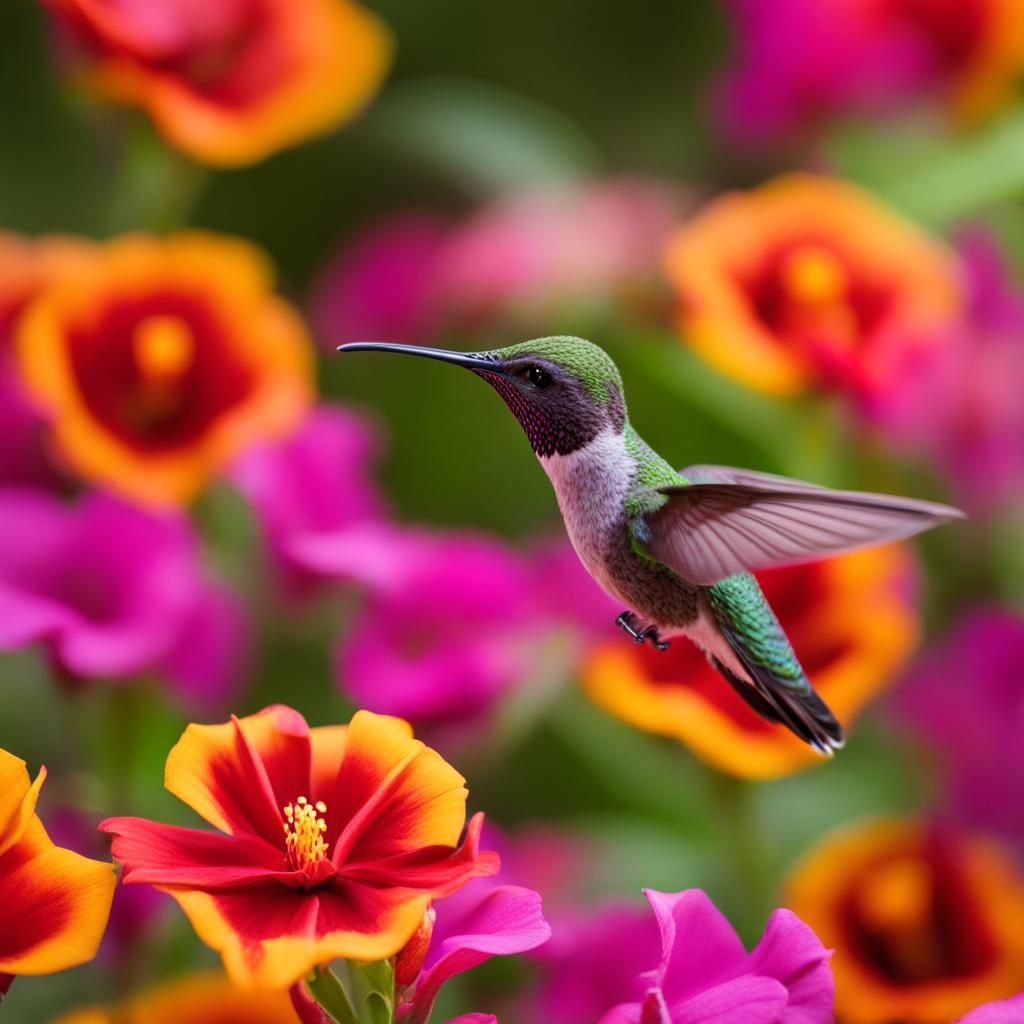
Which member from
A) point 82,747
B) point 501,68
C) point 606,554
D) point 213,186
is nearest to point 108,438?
point 82,747

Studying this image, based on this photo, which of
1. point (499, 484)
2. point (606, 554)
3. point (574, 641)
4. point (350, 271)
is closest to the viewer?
point (606, 554)

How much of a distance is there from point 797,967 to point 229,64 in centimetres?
53

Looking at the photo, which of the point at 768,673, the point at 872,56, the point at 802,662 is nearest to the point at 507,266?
the point at 872,56

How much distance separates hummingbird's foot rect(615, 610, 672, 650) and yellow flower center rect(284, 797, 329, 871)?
0.41 ft

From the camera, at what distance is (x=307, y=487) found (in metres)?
0.68

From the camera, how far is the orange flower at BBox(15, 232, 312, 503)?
59cm

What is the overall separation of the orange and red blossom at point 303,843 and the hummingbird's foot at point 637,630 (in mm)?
108

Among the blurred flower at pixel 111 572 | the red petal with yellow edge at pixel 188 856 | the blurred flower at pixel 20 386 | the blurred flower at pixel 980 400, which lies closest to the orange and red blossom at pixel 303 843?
the red petal with yellow edge at pixel 188 856

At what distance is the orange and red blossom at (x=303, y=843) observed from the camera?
11.8 inches

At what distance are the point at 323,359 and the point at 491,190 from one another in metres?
0.15

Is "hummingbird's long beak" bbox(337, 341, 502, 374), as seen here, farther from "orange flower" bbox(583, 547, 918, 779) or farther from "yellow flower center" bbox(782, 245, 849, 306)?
"yellow flower center" bbox(782, 245, 849, 306)

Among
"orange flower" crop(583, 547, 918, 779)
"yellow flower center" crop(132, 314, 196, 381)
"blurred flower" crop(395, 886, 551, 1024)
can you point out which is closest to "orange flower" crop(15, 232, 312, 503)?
"yellow flower center" crop(132, 314, 196, 381)

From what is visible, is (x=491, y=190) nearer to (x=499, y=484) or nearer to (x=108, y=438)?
(x=499, y=484)

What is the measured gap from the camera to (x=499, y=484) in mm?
847
